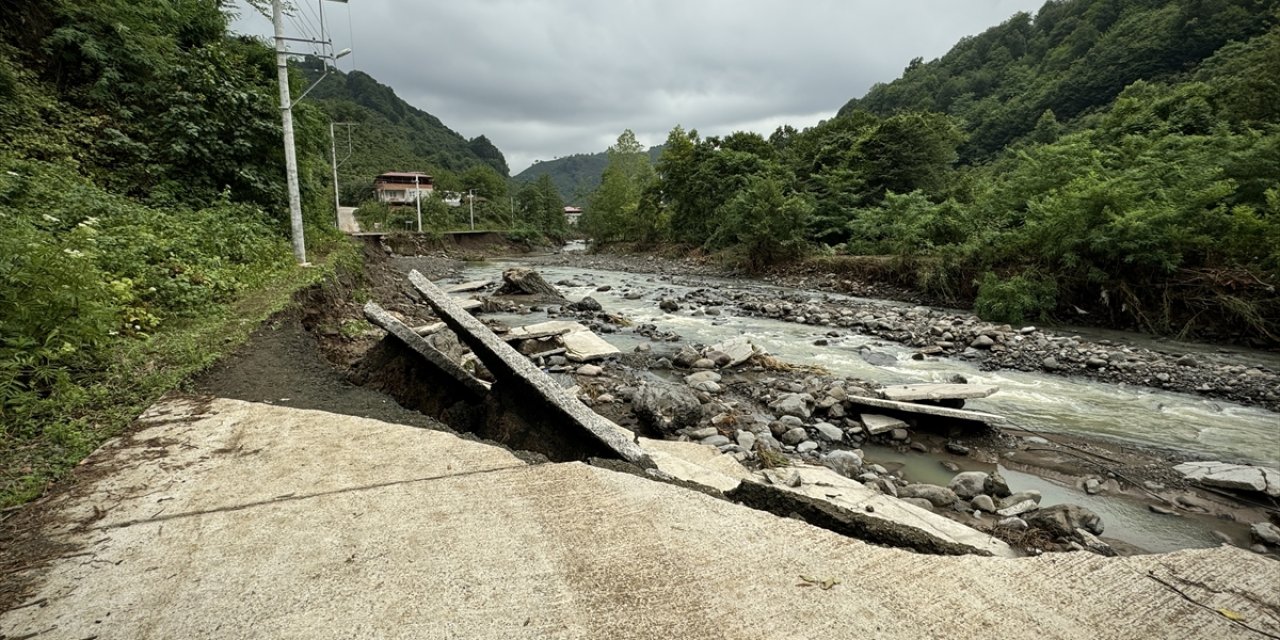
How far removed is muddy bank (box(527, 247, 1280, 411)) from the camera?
7695 mm

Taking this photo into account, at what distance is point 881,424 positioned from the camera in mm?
5859

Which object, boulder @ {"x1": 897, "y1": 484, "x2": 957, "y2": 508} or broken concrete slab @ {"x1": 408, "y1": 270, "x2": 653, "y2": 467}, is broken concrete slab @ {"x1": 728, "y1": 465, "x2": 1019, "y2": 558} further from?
broken concrete slab @ {"x1": 408, "y1": 270, "x2": 653, "y2": 467}

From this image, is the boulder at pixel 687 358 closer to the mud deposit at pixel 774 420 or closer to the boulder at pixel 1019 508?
the mud deposit at pixel 774 420

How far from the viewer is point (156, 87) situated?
35.5 feet

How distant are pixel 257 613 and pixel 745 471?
336 cm

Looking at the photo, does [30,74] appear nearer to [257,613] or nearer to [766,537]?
[257,613]

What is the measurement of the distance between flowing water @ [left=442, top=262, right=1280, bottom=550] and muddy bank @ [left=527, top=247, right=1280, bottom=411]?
0.37m

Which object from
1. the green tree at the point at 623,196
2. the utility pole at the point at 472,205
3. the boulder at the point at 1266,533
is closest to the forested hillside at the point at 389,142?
the utility pole at the point at 472,205

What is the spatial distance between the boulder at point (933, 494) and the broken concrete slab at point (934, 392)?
207cm

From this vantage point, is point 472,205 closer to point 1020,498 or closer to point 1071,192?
point 1071,192

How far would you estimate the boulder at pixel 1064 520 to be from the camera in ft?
12.4

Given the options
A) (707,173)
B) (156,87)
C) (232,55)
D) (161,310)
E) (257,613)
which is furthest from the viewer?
(707,173)

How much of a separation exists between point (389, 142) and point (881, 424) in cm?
8704

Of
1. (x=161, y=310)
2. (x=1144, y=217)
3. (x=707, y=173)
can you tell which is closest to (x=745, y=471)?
(x=161, y=310)
